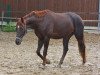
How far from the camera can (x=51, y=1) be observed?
27.4 meters

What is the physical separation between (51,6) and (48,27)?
55.2 feet

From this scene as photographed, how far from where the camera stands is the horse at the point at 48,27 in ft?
33.8

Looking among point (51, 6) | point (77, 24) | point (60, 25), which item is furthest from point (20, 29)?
point (51, 6)

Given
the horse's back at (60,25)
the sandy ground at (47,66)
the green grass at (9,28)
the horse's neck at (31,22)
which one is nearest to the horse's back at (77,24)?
the horse's back at (60,25)

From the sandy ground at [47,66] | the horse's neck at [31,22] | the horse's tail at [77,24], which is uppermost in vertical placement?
the horse's neck at [31,22]

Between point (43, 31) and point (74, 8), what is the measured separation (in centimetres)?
1697

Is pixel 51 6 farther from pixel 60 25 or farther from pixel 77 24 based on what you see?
pixel 60 25

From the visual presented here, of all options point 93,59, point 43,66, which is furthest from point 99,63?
point 43,66

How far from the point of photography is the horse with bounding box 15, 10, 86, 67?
10305 mm

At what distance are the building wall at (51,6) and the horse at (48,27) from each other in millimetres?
15402

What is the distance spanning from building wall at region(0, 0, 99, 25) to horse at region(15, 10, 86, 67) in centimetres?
1540

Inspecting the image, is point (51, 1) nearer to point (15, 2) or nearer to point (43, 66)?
point (15, 2)

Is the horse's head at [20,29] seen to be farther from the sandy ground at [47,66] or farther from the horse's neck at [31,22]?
the sandy ground at [47,66]

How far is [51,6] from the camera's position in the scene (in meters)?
27.4
